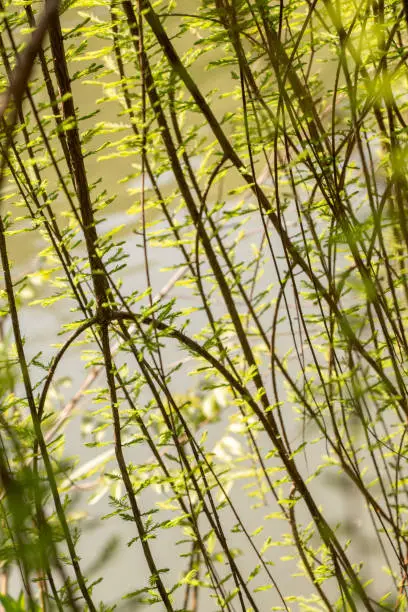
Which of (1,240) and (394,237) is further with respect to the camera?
(394,237)

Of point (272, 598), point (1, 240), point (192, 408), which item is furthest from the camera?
point (192, 408)

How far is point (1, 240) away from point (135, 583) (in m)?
0.99

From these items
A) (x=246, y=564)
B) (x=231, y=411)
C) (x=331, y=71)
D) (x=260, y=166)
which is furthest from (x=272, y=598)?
(x=331, y=71)

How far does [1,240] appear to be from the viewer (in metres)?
0.64

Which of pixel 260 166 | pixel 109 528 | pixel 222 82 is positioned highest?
pixel 222 82

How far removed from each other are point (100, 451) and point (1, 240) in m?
1.07

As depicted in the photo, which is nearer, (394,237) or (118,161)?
(394,237)

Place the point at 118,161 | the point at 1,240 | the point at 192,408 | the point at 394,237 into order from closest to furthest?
the point at 1,240 < the point at 394,237 < the point at 192,408 < the point at 118,161

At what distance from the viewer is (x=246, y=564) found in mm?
1450

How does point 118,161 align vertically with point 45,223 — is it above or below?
above

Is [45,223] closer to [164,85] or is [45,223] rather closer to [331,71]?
[164,85]

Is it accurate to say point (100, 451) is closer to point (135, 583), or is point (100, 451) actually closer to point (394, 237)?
point (135, 583)

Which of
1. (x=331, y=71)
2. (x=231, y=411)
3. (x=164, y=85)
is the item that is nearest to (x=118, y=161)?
(x=331, y=71)

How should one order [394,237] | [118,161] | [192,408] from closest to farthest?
[394,237] → [192,408] → [118,161]
